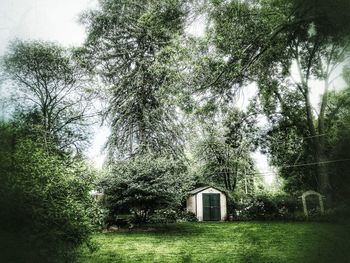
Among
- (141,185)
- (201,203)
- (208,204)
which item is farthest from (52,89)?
(208,204)

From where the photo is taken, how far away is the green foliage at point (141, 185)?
849cm

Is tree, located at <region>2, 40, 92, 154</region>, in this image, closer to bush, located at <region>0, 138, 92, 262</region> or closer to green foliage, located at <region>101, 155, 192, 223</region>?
green foliage, located at <region>101, 155, 192, 223</region>

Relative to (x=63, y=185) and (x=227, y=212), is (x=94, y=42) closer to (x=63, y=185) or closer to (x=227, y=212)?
(x=63, y=185)

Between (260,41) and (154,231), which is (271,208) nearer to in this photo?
(154,231)

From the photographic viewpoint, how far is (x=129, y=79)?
9742mm

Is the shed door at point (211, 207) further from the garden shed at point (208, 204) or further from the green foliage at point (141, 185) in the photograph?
the green foliage at point (141, 185)

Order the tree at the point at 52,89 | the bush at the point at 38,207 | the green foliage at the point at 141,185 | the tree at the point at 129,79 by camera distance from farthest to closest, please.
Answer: the tree at the point at 129,79, the green foliage at the point at 141,185, the tree at the point at 52,89, the bush at the point at 38,207

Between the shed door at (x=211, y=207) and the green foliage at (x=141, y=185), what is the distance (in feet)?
20.1

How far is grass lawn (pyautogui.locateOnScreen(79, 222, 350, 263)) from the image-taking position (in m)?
4.71

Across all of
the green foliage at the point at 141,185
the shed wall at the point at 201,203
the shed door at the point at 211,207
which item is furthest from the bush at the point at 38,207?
the shed door at the point at 211,207

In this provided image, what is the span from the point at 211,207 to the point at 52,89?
935 centimetres

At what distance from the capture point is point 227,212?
48.9 ft

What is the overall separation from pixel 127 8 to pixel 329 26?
241 inches

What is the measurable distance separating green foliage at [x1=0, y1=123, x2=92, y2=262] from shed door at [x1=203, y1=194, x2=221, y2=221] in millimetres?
10846
